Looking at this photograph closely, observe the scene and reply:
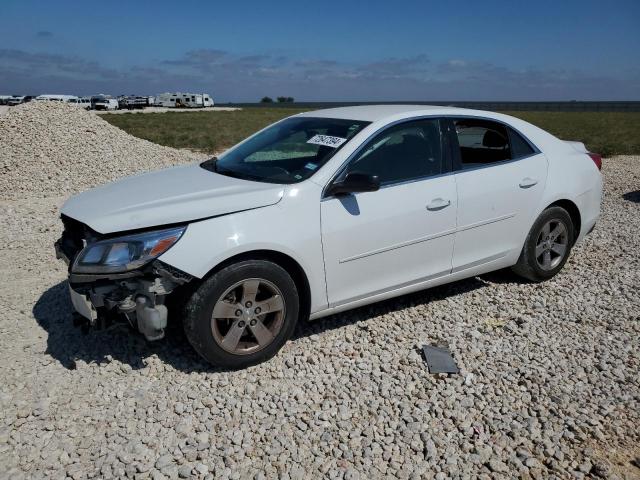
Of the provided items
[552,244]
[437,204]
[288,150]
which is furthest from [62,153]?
[552,244]

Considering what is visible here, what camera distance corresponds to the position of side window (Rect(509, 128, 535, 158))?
484 cm

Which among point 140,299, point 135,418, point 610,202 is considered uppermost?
point 140,299

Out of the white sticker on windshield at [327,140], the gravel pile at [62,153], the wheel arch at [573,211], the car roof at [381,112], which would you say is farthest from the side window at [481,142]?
the gravel pile at [62,153]

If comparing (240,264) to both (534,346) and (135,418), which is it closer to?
(135,418)

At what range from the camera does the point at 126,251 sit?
3.31 metres

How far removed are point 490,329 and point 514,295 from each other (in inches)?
31.1

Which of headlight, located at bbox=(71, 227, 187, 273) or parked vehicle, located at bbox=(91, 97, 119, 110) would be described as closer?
headlight, located at bbox=(71, 227, 187, 273)

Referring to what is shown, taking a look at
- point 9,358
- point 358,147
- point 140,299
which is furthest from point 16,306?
point 358,147

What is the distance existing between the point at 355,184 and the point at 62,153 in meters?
9.20

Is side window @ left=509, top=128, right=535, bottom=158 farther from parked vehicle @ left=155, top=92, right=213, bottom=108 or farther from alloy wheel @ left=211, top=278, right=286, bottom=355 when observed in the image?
parked vehicle @ left=155, top=92, right=213, bottom=108

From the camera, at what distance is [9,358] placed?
3.88 metres

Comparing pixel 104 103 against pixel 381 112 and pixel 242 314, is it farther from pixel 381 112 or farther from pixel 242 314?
pixel 242 314

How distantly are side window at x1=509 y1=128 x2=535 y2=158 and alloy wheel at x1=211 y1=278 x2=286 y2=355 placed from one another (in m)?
2.60

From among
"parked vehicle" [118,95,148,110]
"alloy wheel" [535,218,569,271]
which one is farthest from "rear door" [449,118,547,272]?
"parked vehicle" [118,95,148,110]
